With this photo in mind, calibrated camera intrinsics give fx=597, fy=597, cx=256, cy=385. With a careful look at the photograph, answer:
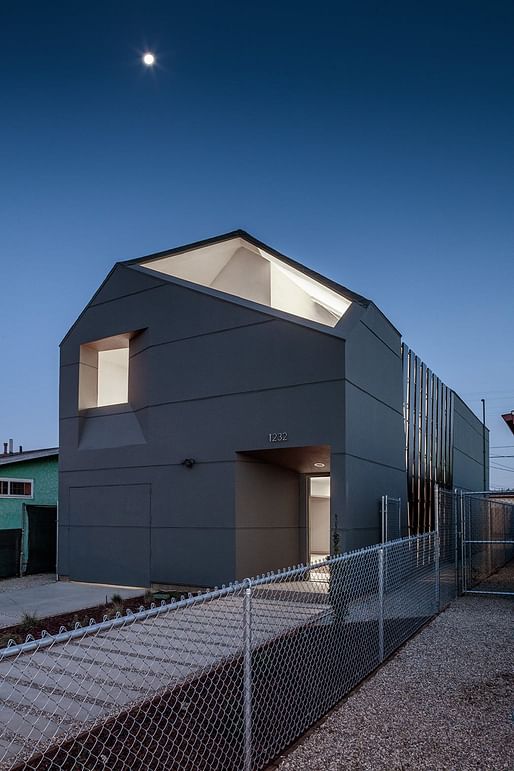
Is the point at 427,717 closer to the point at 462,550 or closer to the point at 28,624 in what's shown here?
the point at 28,624

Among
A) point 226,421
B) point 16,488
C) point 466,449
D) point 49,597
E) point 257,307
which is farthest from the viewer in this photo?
point 466,449

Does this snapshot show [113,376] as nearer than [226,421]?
No

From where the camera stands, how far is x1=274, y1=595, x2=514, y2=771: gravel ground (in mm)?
→ 4230

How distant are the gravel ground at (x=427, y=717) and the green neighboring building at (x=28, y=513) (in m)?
13.2

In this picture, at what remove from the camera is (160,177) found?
60.6ft

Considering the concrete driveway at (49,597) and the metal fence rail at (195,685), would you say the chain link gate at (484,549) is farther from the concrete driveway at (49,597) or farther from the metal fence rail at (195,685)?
the concrete driveway at (49,597)

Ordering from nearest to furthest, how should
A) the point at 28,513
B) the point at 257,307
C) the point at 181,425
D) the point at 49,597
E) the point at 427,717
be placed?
1. the point at 427,717
2. the point at 257,307
3. the point at 49,597
4. the point at 181,425
5. the point at 28,513

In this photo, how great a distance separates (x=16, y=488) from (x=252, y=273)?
984 centimetres

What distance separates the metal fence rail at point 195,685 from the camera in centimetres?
421

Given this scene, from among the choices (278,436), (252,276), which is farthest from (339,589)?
(252,276)

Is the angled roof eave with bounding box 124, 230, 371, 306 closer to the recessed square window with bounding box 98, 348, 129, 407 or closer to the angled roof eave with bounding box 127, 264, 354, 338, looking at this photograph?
the angled roof eave with bounding box 127, 264, 354, 338

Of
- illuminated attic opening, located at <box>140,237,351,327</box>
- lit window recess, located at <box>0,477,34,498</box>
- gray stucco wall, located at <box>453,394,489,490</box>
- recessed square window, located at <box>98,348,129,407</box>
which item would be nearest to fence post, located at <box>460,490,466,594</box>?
illuminated attic opening, located at <box>140,237,351,327</box>

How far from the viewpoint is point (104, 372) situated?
16328mm

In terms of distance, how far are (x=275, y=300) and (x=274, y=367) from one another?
4295 millimetres
